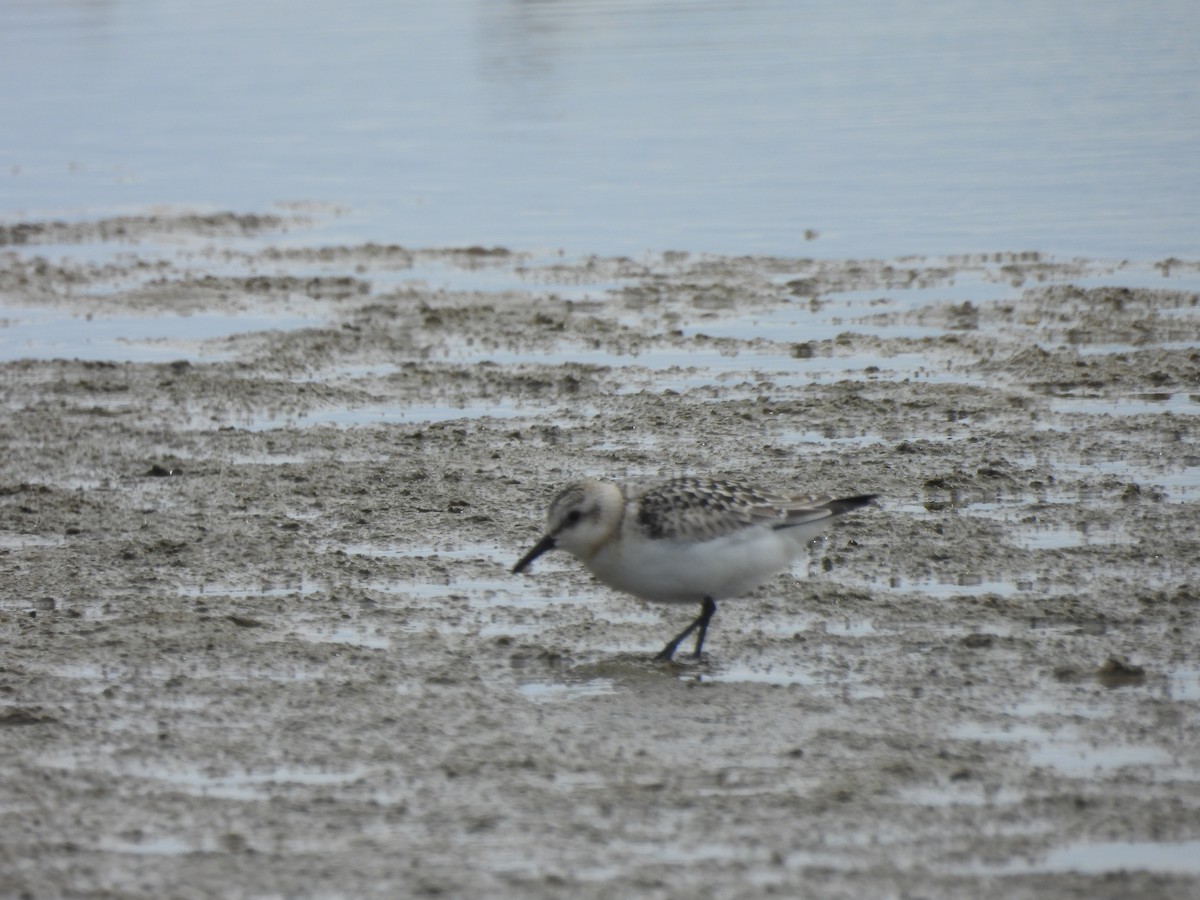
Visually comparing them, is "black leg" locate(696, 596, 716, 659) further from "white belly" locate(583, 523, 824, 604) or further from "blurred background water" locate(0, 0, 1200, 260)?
"blurred background water" locate(0, 0, 1200, 260)

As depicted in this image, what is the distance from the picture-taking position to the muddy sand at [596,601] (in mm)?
5363

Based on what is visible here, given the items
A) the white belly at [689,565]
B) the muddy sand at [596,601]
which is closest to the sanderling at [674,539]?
the white belly at [689,565]

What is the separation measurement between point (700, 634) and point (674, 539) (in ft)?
1.24

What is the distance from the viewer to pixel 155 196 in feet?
62.0

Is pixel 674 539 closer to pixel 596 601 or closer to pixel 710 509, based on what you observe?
pixel 710 509

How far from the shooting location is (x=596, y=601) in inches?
307

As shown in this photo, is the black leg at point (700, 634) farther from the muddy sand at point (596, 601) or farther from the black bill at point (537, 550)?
the black bill at point (537, 550)

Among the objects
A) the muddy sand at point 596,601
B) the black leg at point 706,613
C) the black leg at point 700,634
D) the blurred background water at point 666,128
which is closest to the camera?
the muddy sand at point 596,601

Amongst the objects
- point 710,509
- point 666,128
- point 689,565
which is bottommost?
point 689,565

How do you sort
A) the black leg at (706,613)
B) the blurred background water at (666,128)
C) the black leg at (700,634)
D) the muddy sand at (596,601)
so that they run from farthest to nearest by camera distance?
the blurred background water at (666,128) < the black leg at (706,613) < the black leg at (700,634) < the muddy sand at (596,601)

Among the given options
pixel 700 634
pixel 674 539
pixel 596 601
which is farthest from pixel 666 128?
pixel 700 634

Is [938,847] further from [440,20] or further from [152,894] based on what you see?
[440,20]

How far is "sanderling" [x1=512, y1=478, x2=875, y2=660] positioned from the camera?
279 inches

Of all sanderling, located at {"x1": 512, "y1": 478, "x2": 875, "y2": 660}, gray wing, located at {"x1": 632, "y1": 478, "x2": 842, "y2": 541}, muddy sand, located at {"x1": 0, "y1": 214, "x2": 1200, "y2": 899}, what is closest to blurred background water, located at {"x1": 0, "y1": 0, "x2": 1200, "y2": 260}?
muddy sand, located at {"x1": 0, "y1": 214, "x2": 1200, "y2": 899}
